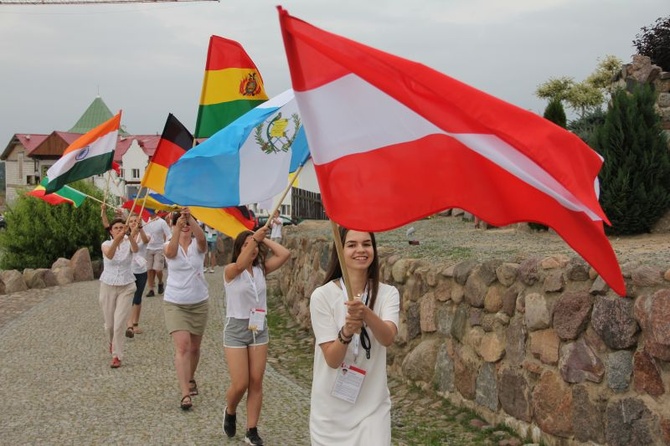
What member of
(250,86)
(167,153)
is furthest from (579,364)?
(167,153)

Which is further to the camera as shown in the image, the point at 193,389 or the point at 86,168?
the point at 86,168

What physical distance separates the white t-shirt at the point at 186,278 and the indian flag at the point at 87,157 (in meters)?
3.57

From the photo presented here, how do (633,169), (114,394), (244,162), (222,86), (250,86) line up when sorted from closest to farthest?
→ (244,162), (222,86), (250,86), (114,394), (633,169)

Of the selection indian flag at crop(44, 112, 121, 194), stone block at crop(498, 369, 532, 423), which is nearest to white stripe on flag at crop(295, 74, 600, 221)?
stone block at crop(498, 369, 532, 423)

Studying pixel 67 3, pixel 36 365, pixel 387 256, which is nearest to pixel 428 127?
pixel 387 256

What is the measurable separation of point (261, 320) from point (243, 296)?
0.26 meters

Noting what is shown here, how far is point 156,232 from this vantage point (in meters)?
16.4

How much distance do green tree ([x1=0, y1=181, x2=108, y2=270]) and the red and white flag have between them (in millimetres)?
22922

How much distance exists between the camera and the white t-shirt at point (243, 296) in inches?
278

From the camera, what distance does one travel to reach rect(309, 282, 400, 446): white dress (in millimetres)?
4027

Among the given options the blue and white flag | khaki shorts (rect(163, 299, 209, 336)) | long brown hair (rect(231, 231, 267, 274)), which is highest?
the blue and white flag

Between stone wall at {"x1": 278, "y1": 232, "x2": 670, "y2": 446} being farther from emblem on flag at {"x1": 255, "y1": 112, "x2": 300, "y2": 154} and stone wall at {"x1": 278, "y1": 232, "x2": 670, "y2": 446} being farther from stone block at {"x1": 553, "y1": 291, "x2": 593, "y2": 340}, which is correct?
emblem on flag at {"x1": 255, "y1": 112, "x2": 300, "y2": 154}

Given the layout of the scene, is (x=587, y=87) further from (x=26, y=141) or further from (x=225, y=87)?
(x=26, y=141)

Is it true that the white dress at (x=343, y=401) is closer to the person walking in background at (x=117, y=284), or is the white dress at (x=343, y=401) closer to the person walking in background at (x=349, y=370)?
the person walking in background at (x=349, y=370)
